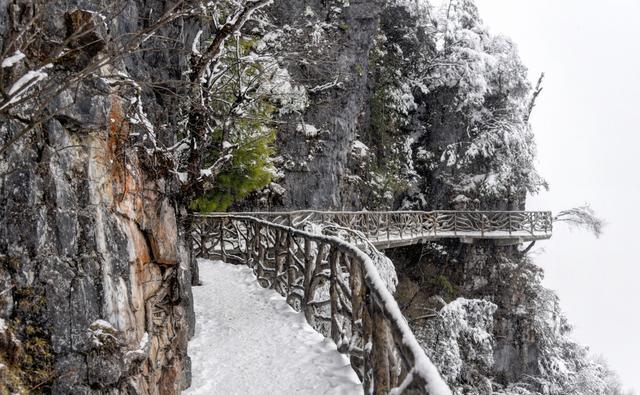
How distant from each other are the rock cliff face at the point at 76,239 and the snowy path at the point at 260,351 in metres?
0.84

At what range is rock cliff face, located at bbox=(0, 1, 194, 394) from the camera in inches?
133

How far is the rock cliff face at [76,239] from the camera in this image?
3.39 meters

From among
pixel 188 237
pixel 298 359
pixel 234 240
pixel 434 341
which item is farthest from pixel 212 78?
pixel 434 341

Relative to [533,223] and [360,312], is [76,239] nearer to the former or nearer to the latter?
[360,312]

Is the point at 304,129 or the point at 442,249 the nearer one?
the point at 304,129

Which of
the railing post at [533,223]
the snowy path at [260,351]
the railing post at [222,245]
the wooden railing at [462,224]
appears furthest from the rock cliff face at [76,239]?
the railing post at [533,223]

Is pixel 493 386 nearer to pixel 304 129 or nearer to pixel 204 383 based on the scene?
pixel 304 129

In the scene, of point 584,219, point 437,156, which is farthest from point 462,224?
point 584,219

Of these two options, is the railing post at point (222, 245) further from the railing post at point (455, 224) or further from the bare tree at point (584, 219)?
→ the bare tree at point (584, 219)

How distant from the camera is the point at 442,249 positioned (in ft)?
69.4

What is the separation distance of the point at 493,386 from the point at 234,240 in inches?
468

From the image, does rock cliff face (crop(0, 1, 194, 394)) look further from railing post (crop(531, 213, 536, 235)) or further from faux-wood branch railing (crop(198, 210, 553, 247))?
railing post (crop(531, 213, 536, 235))

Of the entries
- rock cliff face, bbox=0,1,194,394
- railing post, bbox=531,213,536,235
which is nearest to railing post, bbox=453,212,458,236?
railing post, bbox=531,213,536,235

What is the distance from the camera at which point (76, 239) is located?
151 inches
